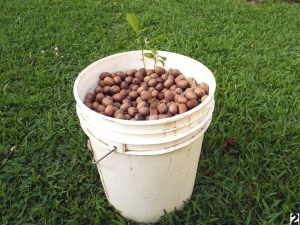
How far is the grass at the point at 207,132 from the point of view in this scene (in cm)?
231

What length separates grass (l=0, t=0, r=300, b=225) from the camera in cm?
231

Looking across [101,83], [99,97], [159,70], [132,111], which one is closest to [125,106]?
[132,111]

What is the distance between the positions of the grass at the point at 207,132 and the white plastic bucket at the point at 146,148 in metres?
0.20

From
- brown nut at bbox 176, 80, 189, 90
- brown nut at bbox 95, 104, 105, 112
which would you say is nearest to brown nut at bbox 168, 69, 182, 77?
brown nut at bbox 176, 80, 189, 90

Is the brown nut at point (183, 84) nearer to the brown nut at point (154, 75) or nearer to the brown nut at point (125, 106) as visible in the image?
the brown nut at point (154, 75)

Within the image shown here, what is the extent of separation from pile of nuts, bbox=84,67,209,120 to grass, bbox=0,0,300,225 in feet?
2.48

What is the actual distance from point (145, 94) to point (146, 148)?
451 mm

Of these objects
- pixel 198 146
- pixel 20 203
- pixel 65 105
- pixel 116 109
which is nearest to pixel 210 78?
pixel 198 146

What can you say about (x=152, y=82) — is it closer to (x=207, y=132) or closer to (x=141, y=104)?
(x=141, y=104)

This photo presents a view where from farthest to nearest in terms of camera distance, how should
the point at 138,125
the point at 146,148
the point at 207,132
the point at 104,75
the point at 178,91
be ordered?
the point at 207,132 < the point at 104,75 < the point at 178,91 < the point at 146,148 < the point at 138,125

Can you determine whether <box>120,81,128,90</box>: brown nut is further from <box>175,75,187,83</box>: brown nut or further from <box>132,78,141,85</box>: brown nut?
<box>175,75,187,83</box>: brown nut

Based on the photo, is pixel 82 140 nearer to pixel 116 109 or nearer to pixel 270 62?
pixel 116 109

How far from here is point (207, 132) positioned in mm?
2875

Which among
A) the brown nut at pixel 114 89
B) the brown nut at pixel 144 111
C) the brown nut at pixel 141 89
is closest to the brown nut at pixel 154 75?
the brown nut at pixel 141 89
